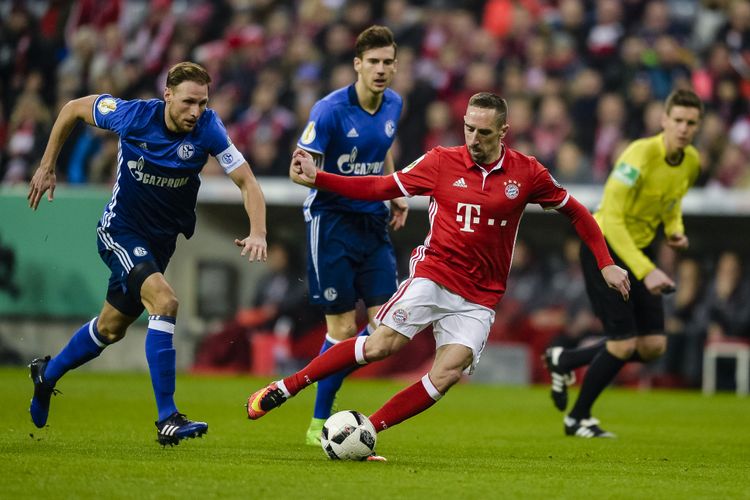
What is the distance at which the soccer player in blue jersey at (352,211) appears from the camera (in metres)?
8.86

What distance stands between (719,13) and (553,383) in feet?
34.5

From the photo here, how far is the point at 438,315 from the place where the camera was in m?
7.68

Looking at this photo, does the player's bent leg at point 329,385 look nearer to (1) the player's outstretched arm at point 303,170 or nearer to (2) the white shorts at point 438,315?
(2) the white shorts at point 438,315

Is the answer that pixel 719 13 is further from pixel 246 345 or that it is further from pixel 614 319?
pixel 614 319

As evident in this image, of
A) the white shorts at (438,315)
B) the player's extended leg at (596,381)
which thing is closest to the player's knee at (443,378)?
the white shorts at (438,315)

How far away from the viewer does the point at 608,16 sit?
1914 centimetres

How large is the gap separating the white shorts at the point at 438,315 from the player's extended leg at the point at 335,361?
0.08 metres

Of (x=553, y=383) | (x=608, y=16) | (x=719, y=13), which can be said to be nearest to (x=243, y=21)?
(x=608, y=16)

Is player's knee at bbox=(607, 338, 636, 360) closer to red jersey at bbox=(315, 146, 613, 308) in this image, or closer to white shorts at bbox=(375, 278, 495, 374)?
red jersey at bbox=(315, 146, 613, 308)

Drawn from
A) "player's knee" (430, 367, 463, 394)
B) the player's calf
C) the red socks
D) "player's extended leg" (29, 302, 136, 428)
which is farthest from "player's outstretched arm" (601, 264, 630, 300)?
the player's calf

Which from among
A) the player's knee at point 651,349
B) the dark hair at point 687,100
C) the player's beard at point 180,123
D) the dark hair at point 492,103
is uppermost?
the dark hair at point 687,100

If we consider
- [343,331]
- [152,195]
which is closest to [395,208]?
[343,331]

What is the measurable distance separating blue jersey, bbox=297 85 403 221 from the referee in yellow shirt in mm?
1893

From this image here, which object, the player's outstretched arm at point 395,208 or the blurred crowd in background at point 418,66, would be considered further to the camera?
the blurred crowd in background at point 418,66
